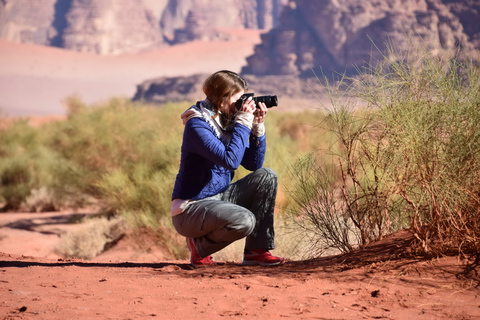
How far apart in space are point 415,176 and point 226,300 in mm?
1457

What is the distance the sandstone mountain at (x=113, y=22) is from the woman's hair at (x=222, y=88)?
94243mm

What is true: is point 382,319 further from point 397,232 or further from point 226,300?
point 397,232

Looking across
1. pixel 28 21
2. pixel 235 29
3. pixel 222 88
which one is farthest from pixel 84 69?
pixel 222 88

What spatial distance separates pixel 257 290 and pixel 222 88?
53.3 inches

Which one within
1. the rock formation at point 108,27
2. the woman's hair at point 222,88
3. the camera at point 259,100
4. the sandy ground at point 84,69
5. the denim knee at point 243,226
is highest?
the rock formation at point 108,27

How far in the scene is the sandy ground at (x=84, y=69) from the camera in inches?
3240

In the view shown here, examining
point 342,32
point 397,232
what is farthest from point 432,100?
point 342,32

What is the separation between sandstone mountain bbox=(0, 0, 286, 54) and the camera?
93.6 m

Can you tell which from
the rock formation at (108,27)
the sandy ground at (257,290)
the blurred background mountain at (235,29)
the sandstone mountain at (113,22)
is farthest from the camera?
the rock formation at (108,27)

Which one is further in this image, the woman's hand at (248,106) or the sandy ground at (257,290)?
the woman's hand at (248,106)

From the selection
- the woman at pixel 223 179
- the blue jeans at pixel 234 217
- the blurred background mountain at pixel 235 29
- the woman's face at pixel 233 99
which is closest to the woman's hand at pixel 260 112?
the woman at pixel 223 179

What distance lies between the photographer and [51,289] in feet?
12.0

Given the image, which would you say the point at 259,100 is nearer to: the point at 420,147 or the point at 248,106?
the point at 248,106

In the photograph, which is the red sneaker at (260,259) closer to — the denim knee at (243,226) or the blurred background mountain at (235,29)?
the denim knee at (243,226)
